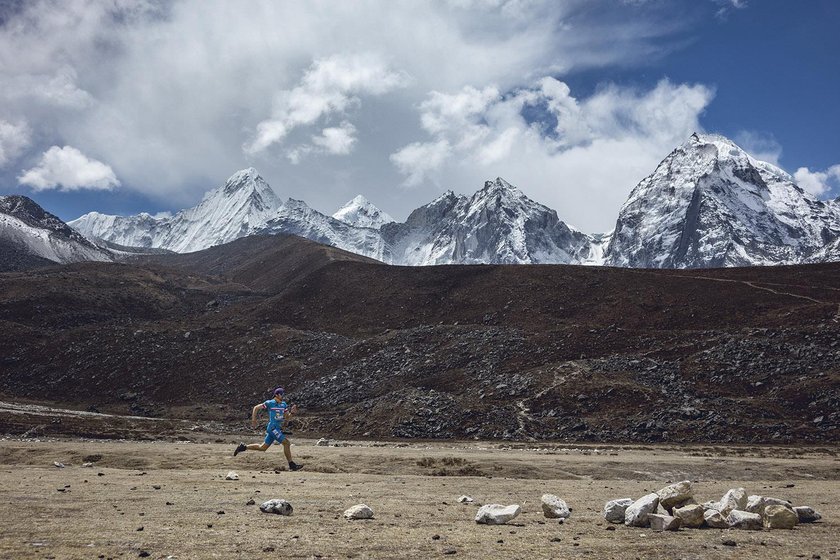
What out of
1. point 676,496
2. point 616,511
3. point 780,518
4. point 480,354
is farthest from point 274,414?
point 480,354

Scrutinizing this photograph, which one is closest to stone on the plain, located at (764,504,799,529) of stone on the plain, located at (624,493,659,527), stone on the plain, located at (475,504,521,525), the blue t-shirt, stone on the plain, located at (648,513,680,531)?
stone on the plain, located at (648,513,680,531)

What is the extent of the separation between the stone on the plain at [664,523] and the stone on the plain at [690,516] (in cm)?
18

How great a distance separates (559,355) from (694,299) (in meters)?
20.3

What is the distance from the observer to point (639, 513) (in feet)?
37.1

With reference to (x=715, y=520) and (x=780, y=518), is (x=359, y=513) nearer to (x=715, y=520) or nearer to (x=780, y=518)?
(x=715, y=520)

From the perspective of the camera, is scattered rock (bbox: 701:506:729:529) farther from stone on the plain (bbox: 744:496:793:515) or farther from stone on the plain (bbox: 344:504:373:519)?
stone on the plain (bbox: 344:504:373:519)

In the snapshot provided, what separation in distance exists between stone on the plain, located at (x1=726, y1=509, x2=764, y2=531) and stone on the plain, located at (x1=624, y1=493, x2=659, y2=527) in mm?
1395

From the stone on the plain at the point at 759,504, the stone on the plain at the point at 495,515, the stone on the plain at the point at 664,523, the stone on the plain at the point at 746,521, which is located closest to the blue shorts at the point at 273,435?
the stone on the plain at the point at 495,515

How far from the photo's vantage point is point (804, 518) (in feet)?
40.6

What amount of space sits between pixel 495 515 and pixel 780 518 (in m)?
5.32

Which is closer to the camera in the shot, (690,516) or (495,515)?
(690,516)

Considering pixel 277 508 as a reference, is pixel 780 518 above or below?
above

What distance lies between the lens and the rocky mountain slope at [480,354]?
44.7 meters

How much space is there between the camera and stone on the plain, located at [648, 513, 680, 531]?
10844 mm
